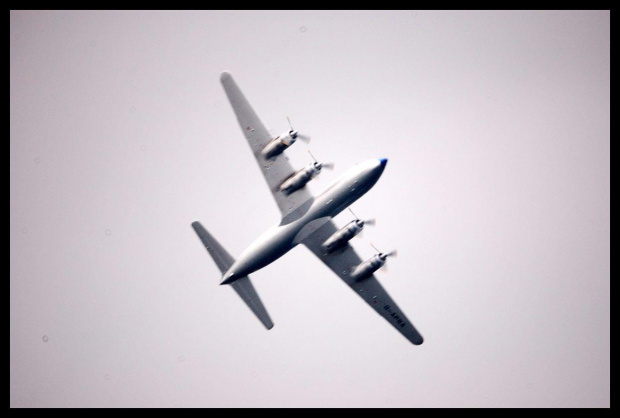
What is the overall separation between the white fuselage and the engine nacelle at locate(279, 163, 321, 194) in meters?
1.50

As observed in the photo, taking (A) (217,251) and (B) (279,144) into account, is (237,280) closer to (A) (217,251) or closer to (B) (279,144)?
(A) (217,251)

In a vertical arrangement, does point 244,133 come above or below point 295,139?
above

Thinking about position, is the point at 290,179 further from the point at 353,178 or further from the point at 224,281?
the point at 224,281

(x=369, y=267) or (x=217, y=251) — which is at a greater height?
(x=217, y=251)

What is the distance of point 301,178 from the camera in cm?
4688

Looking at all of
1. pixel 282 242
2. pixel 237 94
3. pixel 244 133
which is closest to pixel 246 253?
pixel 282 242

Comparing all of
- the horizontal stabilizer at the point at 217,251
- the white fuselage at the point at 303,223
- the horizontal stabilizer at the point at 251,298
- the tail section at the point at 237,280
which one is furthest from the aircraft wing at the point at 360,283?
the horizontal stabilizer at the point at 217,251

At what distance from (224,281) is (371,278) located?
1245 centimetres

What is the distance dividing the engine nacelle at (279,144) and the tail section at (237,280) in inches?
310

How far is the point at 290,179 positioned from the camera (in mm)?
47281

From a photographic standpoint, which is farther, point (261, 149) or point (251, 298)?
point (251, 298)

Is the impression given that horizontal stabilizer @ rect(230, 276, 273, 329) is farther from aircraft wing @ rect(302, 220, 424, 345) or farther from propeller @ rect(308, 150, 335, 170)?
propeller @ rect(308, 150, 335, 170)

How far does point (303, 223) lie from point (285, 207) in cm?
197

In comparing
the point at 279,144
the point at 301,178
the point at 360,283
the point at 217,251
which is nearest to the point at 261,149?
the point at 279,144
